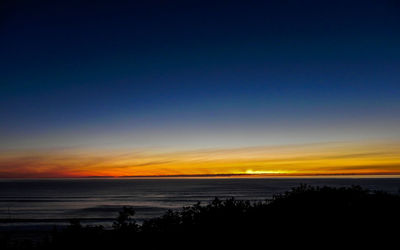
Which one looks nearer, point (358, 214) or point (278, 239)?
point (278, 239)

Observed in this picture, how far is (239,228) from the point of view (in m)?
7.61

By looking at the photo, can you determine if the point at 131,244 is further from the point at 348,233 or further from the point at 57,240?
the point at 348,233

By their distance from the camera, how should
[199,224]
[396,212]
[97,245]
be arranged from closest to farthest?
[97,245] < [199,224] < [396,212]

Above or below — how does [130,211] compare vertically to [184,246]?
above

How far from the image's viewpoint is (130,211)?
298 inches

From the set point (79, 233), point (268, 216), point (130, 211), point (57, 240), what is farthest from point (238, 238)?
point (57, 240)

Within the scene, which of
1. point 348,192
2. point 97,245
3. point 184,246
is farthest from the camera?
point 348,192

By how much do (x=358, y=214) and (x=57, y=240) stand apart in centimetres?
750

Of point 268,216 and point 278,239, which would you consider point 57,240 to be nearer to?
point 278,239

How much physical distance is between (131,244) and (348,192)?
8.94 m

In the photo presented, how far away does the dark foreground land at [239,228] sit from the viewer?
260 inches

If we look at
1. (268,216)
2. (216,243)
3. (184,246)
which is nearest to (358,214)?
(268,216)

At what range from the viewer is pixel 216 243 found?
268 inches

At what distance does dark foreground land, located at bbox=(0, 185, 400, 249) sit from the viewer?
21.7 ft
